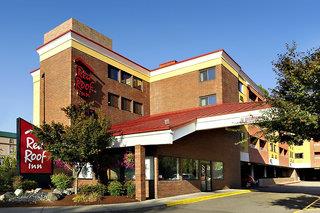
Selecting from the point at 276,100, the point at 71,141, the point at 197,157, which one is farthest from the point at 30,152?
the point at 276,100

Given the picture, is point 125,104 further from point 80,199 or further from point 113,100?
point 80,199

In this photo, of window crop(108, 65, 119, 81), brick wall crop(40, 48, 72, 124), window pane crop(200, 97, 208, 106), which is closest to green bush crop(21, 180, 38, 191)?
brick wall crop(40, 48, 72, 124)

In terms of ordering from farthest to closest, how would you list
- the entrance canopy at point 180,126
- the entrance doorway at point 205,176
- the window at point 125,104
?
the window at point 125,104 < the entrance doorway at point 205,176 < the entrance canopy at point 180,126

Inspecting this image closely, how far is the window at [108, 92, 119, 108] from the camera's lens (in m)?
33.0

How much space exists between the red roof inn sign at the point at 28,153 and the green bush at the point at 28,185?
2.19 ft

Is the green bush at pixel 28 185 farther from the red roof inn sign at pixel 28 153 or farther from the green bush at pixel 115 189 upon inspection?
the green bush at pixel 115 189

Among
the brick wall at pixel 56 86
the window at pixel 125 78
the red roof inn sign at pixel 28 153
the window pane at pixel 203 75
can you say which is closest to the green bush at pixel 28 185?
the red roof inn sign at pixel 28 153

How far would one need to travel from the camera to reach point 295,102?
655 inches

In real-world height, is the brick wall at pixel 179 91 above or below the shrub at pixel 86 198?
above

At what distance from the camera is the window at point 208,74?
36.9 meters

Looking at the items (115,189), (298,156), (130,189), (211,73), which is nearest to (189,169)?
(130,189)

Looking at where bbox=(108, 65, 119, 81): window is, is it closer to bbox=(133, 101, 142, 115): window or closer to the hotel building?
the hotel building

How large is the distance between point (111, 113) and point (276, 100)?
17.9m

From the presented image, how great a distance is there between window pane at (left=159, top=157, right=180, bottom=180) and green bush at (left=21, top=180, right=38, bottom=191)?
7.64 metres
